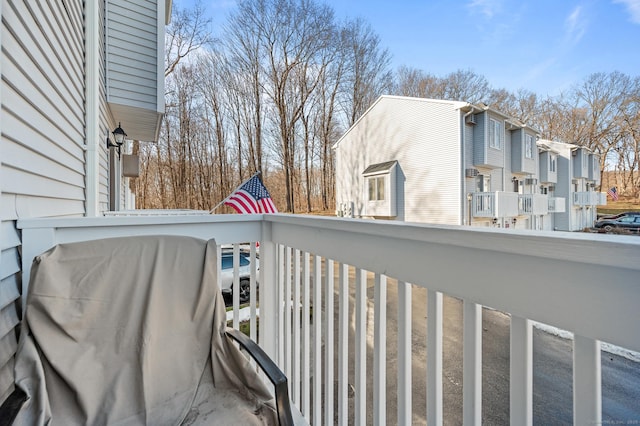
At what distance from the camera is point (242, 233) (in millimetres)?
2025

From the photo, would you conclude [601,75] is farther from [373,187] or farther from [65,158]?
[65,158]

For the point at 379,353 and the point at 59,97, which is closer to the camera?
the point at 379,353

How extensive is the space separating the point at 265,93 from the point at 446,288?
1526 centimetres

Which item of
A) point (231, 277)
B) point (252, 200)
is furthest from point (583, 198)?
point (252, 200)

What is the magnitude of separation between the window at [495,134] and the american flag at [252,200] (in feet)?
32.7

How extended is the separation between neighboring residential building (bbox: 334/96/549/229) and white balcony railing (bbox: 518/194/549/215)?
40 mm

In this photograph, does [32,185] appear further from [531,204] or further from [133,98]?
[531,204]

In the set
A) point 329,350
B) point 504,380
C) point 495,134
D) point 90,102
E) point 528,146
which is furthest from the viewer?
point 528,146

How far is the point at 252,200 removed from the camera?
419cm

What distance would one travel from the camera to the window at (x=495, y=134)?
37.4 ft

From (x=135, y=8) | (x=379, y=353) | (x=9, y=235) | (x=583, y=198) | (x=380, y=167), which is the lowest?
(x=379, y=353)

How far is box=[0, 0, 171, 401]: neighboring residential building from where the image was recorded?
1334mm

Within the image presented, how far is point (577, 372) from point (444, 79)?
15.3 meters

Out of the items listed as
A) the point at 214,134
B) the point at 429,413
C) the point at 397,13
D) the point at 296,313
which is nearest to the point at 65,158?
the point at 296,313
